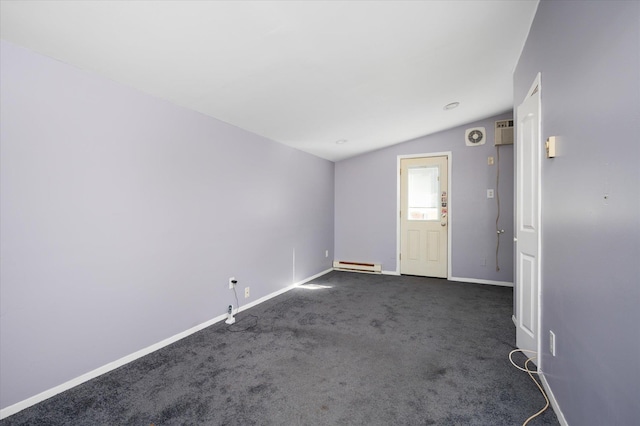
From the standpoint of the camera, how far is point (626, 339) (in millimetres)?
1024

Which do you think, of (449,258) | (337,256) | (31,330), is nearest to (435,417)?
(31,330)

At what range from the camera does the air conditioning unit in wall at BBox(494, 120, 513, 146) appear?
452cm

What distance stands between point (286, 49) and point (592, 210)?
199 cm

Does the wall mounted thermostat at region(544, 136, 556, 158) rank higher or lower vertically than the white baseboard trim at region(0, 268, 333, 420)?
higher

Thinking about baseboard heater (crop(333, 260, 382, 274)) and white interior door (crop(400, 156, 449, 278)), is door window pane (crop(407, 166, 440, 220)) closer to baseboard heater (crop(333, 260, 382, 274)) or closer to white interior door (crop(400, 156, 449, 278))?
white interior door (crop(400, 156, 449, 278))

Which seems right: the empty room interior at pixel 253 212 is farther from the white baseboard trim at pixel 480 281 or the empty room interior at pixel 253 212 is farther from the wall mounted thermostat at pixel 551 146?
the white baseboard trim at pixel 480 281

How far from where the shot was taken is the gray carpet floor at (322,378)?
5.64 ft

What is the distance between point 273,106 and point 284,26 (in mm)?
1170

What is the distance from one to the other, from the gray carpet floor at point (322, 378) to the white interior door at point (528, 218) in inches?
12.5

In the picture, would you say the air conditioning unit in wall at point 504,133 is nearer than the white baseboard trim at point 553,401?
No

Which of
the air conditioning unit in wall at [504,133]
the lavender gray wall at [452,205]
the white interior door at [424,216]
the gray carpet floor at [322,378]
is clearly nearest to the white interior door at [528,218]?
the gray carpet floor at [322,378]

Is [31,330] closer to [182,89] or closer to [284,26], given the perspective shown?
[182,89]

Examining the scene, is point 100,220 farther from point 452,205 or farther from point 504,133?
point 504,133

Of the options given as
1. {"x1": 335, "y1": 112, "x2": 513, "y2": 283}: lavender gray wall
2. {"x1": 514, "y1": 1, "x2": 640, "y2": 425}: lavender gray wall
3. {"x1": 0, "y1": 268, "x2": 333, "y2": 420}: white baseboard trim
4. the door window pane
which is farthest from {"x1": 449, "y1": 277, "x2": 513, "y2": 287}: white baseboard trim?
{"x1": 0, "y1": 268, "x2": 333, "y2": 420}: white baseboard trim
